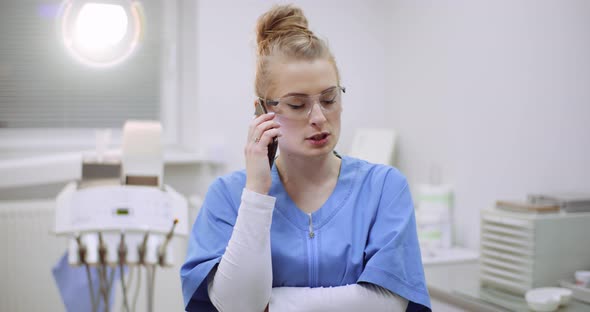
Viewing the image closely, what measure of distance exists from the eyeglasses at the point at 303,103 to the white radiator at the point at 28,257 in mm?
2030

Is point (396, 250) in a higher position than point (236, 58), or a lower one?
lower

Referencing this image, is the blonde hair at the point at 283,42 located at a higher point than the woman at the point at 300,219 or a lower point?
higher

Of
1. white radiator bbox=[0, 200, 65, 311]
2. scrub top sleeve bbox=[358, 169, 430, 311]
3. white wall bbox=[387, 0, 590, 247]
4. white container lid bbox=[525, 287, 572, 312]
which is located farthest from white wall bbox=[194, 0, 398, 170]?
scrub top sleeve bbox=[358, 169, 430, 311]

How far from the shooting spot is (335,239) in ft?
4.34

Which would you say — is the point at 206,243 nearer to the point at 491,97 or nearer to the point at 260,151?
the point at 260,151

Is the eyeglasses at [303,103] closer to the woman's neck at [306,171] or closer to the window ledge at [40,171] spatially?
the woman's neck at [306,171]

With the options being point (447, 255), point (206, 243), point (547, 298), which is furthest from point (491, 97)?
point (206, 243)

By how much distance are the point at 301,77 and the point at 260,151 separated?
0.58 feet

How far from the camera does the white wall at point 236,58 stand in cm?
343

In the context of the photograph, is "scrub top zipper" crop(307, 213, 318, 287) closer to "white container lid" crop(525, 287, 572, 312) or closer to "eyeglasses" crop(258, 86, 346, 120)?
"eyeglasses" crop(258, 86, 346, 120)

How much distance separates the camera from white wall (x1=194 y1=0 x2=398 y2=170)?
3.43 metres

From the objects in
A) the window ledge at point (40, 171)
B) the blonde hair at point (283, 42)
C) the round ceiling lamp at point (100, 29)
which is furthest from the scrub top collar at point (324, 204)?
the window ledge at point (40, 171)

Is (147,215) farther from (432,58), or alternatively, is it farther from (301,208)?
(432,58)

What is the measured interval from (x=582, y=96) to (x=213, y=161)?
185cm
